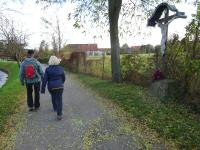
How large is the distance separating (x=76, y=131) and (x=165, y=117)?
240 cm

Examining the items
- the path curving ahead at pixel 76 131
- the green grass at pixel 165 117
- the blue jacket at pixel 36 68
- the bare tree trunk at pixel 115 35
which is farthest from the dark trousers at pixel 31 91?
the bare tree trunk at pixel 115 35

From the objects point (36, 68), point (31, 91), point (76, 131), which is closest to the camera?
point (76, 131)

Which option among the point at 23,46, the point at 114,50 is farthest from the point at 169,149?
the point at 23,46

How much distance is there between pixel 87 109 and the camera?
11484 millimetres

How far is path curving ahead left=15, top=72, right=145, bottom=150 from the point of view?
7.34 metres

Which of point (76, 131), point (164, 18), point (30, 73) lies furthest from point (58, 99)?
point (164, 18)

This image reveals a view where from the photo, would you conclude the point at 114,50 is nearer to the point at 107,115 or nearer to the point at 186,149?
the point at 107,115

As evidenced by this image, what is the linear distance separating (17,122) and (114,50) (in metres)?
10.3

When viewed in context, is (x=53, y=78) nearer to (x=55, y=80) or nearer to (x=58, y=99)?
(x=55, y=80)

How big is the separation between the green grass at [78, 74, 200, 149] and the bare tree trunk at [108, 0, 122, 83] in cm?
531

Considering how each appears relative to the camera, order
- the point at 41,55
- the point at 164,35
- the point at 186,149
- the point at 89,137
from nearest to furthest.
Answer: the point at 186,149 → the point at 89,137 → the point at 164,35 → the point at 41,55

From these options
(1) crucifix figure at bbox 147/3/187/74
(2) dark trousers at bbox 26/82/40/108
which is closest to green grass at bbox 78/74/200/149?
(1) crucifix figure at bbox 147/3/187/74

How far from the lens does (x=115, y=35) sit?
19.2 m

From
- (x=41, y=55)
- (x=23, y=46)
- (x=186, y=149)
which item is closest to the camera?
(x=186, y=149)
